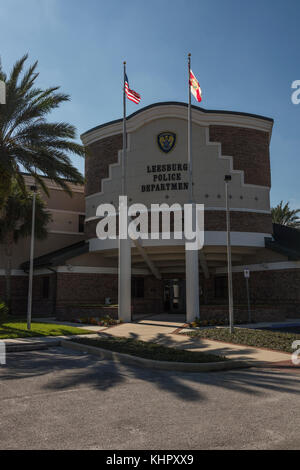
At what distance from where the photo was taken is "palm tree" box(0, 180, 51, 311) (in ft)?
92.1

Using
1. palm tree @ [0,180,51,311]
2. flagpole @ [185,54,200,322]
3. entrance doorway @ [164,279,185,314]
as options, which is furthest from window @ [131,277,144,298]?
Answer: flagpole @ [185,54,200,322]

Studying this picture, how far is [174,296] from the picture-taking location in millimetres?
32781

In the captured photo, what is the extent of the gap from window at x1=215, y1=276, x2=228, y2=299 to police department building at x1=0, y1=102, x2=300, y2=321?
74cm

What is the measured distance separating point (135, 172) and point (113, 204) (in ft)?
8.81

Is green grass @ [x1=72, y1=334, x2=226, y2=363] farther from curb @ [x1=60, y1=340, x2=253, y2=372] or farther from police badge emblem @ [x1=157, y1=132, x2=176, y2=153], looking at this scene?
police badge emblem @ [x1=157, y1=132, x2=176, y2=153]

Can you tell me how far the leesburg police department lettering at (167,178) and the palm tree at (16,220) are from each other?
7.83 meters

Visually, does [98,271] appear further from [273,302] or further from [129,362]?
[129,362]

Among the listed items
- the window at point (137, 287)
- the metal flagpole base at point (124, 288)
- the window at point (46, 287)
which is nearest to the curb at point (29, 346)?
the metal flagpole base at point (124, 288)

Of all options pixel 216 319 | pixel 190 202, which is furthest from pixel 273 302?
pixel 190 202

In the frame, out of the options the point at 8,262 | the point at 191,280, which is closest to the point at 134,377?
the point at 191,280

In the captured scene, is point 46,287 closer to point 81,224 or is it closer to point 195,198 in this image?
point 81,224

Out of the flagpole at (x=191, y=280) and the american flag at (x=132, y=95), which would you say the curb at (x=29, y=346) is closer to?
the flagpole at (x=191, y=280)

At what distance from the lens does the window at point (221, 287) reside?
31266 mm

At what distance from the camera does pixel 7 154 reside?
712 inches
